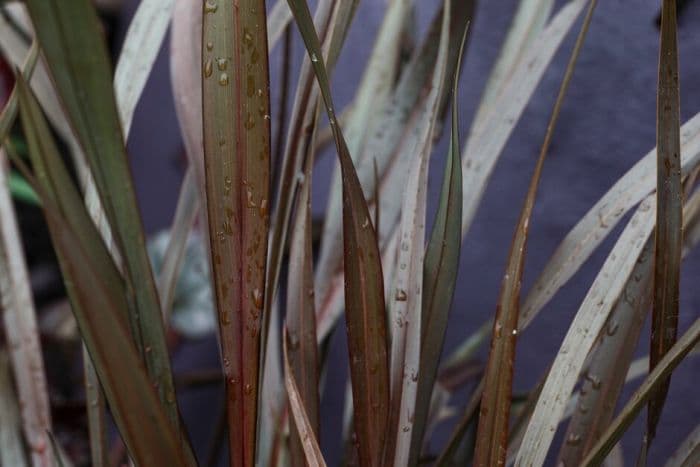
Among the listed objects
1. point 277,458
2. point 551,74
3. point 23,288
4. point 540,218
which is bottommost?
point 277,458

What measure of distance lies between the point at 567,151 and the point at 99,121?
1.50 ft

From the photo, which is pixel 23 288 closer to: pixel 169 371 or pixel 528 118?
pixel 169 371

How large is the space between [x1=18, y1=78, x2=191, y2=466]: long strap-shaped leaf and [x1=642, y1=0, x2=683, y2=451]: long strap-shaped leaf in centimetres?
23

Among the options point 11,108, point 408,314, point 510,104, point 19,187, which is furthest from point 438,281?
point 19,187

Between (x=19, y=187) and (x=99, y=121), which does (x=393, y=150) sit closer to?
(x=99, y=121)

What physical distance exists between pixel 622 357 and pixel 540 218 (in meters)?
0.30

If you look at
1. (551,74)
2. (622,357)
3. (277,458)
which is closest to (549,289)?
(622,357)

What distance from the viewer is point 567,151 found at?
620 mm

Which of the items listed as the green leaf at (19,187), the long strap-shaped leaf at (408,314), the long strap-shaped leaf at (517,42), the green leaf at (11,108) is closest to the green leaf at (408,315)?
the long strap-shaped leaf at (408,314)

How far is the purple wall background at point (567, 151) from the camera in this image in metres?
0.56

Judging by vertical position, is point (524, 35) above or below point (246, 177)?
above

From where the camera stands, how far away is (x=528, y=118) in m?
0.65

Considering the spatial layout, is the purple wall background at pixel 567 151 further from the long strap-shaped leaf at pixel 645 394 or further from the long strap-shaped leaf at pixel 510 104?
the long strap-shaped leaf at pixel 645 394

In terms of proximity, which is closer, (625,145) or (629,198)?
(629,198)
